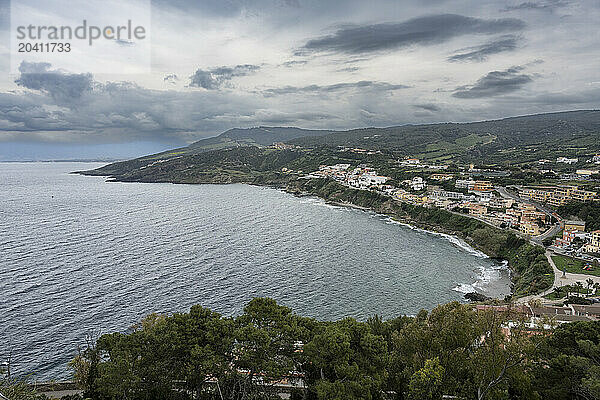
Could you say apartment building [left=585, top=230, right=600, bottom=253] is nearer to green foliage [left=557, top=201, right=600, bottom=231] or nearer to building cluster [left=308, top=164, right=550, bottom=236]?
green foliage [left=557, top=201, right=600, bottom=231]

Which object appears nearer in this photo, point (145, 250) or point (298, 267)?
point (298, 267)

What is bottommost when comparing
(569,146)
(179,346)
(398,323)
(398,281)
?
(398,281)

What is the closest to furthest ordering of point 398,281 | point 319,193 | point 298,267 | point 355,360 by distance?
point 355,360 < point 398,281 < point 298,267 < point 319,193

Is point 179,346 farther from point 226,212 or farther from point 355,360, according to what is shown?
point 226,212

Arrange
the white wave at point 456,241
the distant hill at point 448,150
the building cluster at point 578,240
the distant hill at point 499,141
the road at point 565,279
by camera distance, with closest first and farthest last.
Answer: the road at point 565,279
the building cluster at point 578,240
the white wave at point 456,241
the distant hill at point 448,150
the distant hill at point 499,141

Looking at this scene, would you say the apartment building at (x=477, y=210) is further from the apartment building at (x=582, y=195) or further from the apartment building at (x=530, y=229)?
the apartment building at (x=582, y=195)

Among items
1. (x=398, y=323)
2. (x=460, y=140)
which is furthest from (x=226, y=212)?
(x=460, y=140)

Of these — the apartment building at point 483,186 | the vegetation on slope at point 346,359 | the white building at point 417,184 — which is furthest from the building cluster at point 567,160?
the vegetation on slope at point 346,359
